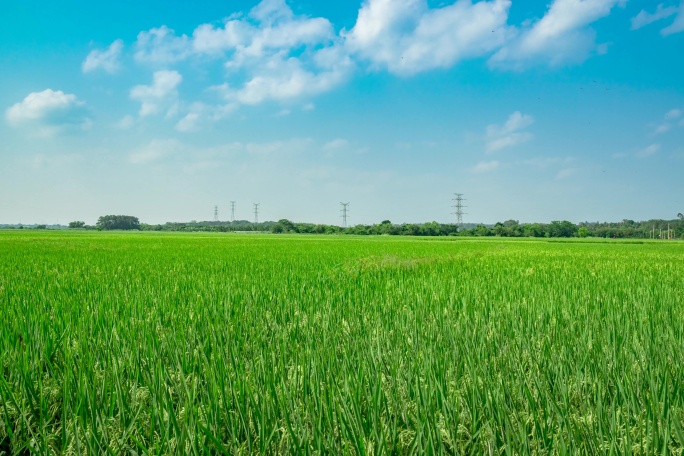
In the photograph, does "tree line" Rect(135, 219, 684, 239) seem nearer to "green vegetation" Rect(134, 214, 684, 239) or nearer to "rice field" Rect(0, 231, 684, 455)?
"green vegetation" Rect(134, 214, 684, 239)

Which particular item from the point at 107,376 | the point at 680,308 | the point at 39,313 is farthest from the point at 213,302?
the point at 680,308

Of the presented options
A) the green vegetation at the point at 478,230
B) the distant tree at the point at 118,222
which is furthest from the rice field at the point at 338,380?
the distant tree at the point at 118,222

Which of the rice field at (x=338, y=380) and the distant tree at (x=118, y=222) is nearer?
the rice field at (x=338, y=380)

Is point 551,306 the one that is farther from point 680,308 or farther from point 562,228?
point 562,228

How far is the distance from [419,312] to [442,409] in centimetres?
227

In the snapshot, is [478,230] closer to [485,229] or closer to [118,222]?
[485,229]

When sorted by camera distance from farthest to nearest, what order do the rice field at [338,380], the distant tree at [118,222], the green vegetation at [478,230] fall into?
the distant tree at [118,222] → the green vegetation at [478,230] → the rice field at [338,380]

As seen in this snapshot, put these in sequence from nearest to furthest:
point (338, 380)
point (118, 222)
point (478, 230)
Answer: point (338, 380) < point (478, 230) < point (118, 222)

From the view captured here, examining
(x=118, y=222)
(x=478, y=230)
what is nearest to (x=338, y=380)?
(x=478, y=230)

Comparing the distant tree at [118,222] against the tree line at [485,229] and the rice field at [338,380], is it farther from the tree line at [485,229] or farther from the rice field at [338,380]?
the rice field at [338,380]

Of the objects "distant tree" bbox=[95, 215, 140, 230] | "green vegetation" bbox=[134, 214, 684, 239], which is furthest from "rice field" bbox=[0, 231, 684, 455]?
"distant tree" bbox=[95, 215, 140, 230]

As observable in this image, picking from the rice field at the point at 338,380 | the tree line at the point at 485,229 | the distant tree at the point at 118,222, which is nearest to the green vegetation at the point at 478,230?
the tree line at the point at 485,229

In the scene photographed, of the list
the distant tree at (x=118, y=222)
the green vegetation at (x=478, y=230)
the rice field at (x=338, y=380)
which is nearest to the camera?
the rice field at (x=338, y=380)

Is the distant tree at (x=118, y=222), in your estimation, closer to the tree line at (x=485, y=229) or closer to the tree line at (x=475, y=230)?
the tree line at (x=485, y=229)
